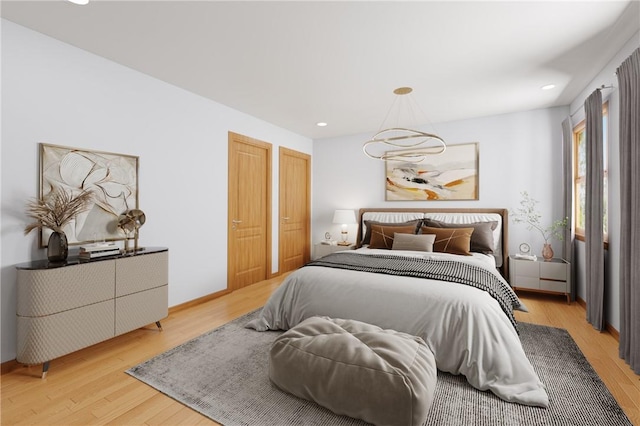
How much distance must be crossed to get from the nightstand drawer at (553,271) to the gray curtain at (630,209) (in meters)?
1.50

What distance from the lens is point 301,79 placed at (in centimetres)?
326

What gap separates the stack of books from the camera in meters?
2.45

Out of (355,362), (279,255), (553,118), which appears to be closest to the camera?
(355,362)

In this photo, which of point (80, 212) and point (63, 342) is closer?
point (63, 342)

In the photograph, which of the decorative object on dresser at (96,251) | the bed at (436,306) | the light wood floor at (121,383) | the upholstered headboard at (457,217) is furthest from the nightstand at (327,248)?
the decorative object on dresser at (96,251)

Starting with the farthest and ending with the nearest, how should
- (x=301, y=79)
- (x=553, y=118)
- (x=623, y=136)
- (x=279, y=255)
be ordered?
1. (x=279, y=255)
2. (x=553, y=118)
3. (x=301, y=79)
4. (x=623, y=136)

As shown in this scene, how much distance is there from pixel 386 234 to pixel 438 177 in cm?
143

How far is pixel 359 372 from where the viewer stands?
165 centimetres

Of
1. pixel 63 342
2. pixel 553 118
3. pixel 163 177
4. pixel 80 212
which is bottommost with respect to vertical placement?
pixel 63 342

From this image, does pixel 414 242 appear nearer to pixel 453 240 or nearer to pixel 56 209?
pixel 453 240

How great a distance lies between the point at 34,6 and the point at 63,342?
237 cm

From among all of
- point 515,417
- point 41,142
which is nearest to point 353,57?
point 41,142

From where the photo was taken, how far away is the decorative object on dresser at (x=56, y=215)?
7.62 ft

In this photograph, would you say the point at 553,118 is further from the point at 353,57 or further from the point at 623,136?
the point at 353,57
